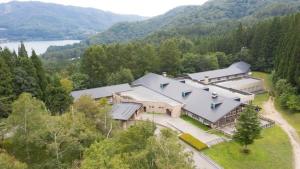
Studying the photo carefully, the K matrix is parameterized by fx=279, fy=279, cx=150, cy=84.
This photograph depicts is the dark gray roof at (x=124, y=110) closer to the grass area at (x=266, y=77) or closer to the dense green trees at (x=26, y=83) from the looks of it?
the dense green trees at (x=26, y=83)

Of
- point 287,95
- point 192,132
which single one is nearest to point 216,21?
point 287,95

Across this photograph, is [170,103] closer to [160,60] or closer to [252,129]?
[252,129]

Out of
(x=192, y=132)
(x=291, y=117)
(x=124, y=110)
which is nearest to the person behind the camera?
(x=192, y=132)

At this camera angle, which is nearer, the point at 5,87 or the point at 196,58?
the point at 5,87

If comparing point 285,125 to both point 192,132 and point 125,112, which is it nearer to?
point 192,132

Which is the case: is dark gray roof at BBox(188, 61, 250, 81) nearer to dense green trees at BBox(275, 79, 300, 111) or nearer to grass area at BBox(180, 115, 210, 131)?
dense green trees at BBox(275, 79, 300, 111)

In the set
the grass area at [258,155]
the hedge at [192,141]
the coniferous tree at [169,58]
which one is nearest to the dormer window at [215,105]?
the hedge at [192,141]
